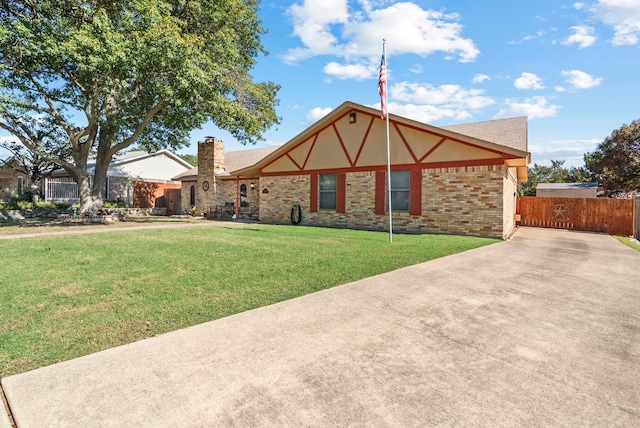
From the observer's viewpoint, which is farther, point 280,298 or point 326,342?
point 280,298

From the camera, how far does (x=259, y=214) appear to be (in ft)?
61.5

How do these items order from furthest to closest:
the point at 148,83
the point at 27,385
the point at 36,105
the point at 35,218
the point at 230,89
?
the point at 35,218 → the point at 230,89 → the point at 36,105 → the point at 148,83 → the point at 27,385

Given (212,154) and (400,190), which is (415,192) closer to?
(400,190)

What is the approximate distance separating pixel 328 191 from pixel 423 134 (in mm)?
4978

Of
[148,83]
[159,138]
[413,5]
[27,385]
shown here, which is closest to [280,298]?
[27,385]

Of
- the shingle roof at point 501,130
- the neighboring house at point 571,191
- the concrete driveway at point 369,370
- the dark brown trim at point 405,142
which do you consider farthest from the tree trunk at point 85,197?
the neighboring house at point 571,191

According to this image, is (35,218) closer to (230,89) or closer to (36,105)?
(36,105)

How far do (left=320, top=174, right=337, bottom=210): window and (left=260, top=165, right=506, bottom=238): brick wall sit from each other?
0.35 metres

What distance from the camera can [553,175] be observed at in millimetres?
48875

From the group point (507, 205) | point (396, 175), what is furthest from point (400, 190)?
point (507, 205)

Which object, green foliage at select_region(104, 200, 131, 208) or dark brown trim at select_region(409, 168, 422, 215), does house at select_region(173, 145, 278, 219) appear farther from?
dark brown trim at select_region(409, 168, 422, 215)

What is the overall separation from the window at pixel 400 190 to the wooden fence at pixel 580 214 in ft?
28.7

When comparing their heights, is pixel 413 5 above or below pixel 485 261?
above

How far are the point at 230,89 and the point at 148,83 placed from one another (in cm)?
368
